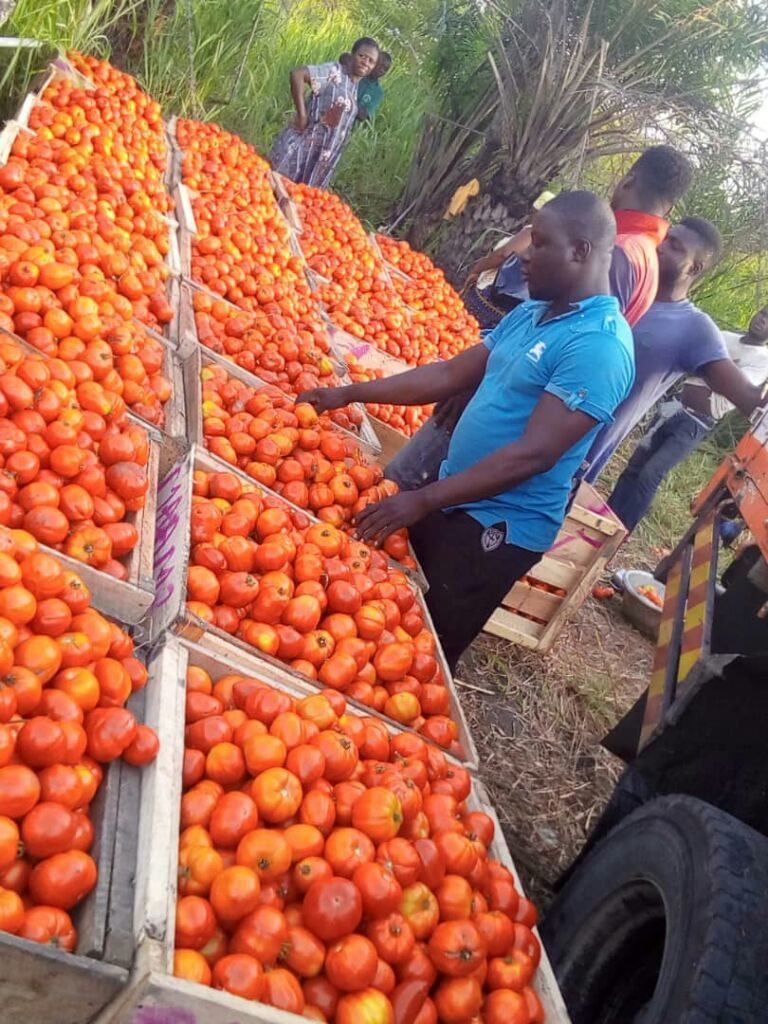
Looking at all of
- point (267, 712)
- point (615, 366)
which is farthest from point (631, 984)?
point (615, 366)

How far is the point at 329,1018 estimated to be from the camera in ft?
4.84

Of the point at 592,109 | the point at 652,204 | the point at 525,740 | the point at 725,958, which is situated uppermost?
the point at 592,109

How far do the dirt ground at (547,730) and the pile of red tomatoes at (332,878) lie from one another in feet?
5.56

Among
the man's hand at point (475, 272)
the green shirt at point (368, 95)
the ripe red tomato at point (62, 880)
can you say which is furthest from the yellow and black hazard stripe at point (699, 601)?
the green shirt at point (368, 95)

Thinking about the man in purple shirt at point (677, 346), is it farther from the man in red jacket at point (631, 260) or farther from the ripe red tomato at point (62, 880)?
the ripe red tomato at point (62, 880)

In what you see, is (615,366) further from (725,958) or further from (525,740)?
(525,740)

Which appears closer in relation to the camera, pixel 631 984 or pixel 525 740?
pixel 631 984

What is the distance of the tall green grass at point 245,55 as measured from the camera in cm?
558

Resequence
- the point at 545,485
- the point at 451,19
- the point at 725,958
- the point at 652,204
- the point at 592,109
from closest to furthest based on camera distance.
A: the point at 725,958 < the point at 545,485 < the point at 652,204 < the point at 592,109 < the point at 451,19

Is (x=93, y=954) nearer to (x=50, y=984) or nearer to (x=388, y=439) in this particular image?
(x=50, y=984)

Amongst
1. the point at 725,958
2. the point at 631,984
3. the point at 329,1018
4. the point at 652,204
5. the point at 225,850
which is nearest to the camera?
the point at 329,1018

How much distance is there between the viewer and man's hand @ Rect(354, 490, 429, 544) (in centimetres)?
275

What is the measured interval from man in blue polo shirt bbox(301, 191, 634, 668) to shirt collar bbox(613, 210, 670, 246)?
4.72ft

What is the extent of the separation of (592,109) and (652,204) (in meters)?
3.11
